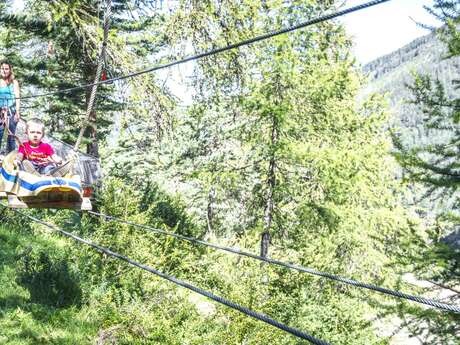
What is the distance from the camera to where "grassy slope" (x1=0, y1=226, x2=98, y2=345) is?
674 centimetres

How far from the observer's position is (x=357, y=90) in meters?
14.7

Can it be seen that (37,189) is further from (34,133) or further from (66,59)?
(66,59)

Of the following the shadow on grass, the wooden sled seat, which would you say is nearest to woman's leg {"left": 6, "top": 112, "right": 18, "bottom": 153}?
the wooden sled seat

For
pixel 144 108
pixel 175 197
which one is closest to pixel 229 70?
pixel 144 108

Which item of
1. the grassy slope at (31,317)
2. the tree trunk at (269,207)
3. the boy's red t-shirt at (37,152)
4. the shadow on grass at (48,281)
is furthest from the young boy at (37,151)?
the tree trunk at (269,207)

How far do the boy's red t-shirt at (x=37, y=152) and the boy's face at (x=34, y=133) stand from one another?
8 cm

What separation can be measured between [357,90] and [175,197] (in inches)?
276

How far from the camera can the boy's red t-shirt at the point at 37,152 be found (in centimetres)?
615

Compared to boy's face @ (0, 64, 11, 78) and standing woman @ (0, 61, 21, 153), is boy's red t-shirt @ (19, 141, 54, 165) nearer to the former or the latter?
standing woman @ (0, 61, 21, 153)

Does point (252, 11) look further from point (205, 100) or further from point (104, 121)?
point (104, 121)

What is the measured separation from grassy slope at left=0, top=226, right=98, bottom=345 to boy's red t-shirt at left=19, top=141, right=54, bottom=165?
2568 millimetres

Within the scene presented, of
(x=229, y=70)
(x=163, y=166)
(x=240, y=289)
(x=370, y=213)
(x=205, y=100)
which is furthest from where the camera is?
(x=163, y=166)

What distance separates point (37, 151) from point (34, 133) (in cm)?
26

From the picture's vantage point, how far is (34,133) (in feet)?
20.9
